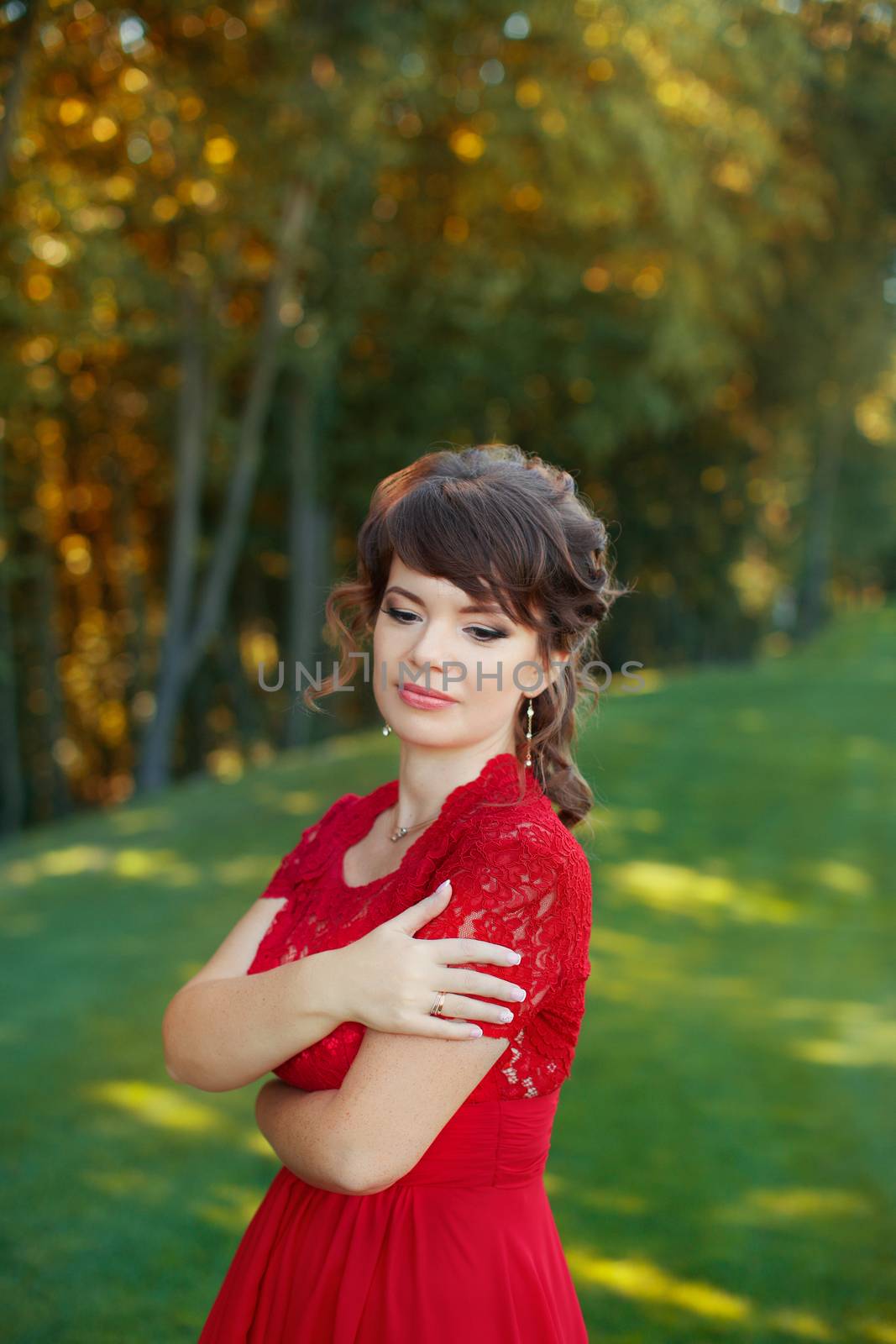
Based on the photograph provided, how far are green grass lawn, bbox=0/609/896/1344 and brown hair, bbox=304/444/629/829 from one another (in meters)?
2.50

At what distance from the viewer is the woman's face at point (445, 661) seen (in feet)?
5.59

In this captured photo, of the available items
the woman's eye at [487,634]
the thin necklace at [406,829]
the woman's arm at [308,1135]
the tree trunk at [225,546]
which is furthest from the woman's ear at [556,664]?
the tree trunk at [225,546]

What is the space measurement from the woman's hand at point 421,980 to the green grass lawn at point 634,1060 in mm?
2466

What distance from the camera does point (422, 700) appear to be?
172 cm

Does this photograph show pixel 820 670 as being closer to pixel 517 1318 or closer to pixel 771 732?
pixel 771 732

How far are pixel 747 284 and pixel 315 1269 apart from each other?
15.7 metres

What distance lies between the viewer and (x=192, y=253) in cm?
1170

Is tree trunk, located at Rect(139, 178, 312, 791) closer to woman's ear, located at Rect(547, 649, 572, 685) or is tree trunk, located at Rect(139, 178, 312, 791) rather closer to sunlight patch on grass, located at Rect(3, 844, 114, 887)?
sunlight patch on grass, located at Rect(3, 844, 114, 887)

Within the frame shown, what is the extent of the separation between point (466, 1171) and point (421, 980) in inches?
14.5

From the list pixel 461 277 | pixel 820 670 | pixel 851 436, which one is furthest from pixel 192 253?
pixel 851 436

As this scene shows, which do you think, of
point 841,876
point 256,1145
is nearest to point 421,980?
point 256,1145

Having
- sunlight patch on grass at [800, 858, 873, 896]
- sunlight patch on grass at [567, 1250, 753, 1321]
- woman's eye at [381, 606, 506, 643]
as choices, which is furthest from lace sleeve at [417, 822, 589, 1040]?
sunlight patch on grass at [800, 858, 873, 896]

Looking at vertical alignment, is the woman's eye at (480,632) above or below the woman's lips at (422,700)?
above

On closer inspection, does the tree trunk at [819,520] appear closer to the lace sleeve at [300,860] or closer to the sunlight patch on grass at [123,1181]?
the sunlight patch on grass at [123,1181]
